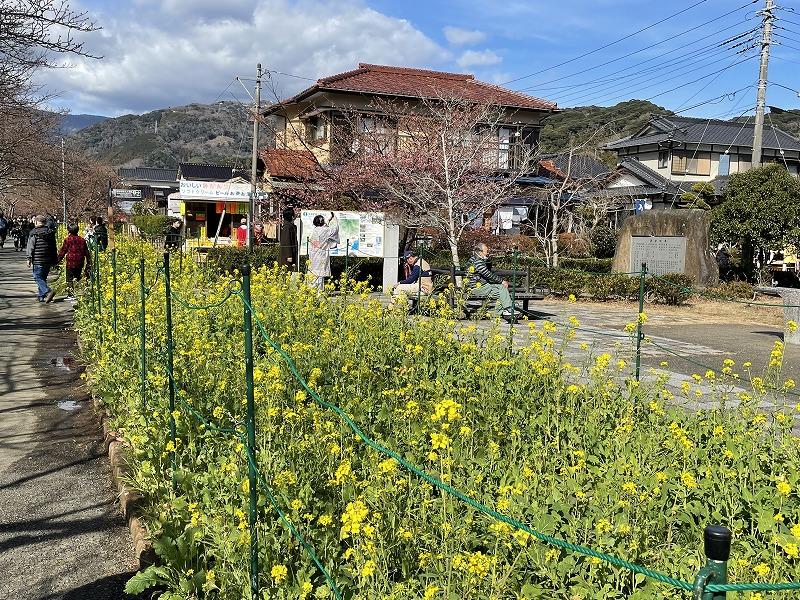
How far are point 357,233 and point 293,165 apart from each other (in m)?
9.38

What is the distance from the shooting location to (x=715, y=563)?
1.20m

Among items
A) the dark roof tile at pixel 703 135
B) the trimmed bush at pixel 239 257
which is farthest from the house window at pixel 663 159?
the trimmed bush at pixel 239 257

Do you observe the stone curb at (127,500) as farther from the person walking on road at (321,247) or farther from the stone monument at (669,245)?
the stone monument at (669,245)

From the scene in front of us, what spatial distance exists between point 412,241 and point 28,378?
49.2ft

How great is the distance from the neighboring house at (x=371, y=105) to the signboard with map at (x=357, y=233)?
772cm

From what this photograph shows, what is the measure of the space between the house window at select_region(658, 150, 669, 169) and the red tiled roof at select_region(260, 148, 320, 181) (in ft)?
78.0

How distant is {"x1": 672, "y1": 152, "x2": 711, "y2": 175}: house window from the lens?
39500mm

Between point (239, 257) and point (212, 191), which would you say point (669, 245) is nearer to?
point (239, 257)

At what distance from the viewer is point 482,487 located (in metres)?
3.10

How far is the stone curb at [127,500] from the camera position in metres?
3.48

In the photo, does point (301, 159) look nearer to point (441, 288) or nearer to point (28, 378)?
point (441, 288)

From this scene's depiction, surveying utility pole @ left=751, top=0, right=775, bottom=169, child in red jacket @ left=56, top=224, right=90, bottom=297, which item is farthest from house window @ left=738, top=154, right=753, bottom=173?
child in red jacket @ left=56, top=224, right=90, bottom=297

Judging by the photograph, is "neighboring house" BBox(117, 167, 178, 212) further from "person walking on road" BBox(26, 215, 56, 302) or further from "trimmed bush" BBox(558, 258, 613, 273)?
"person walking on road" BBox(26, 215, 56, 302)

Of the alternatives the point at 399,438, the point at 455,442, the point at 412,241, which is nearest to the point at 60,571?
the point at 399,438
